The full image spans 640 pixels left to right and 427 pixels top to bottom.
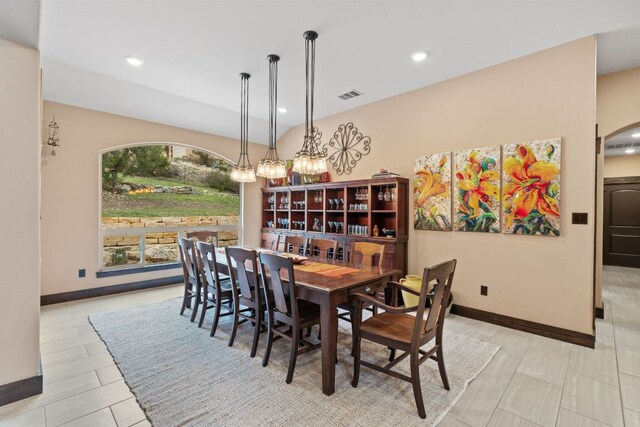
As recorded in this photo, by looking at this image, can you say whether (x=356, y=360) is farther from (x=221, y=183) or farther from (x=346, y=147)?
(x=221, y=183)

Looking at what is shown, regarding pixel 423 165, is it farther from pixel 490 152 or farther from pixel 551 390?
pixel 551 390

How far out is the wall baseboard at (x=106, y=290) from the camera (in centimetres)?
421

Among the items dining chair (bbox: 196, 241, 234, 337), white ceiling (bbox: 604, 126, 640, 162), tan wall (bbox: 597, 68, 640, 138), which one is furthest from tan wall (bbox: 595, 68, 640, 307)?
dining chair (bbox: 196, 241, 234, 337)

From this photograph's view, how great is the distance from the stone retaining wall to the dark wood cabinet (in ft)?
5.21

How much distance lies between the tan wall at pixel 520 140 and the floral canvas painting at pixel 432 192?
141 mm

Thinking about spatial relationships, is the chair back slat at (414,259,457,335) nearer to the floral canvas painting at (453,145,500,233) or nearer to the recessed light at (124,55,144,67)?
the floral canvas painting at (453,145,500,233)

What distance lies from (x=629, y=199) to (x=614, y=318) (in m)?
5.26

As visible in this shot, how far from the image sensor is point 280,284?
2451mm

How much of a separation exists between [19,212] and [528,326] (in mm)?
4936

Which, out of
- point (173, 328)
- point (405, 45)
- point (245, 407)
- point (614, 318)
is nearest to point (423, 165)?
point (405, 45)

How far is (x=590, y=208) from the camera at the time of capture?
3.02 meters

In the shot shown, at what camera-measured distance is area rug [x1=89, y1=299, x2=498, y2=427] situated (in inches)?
78.2

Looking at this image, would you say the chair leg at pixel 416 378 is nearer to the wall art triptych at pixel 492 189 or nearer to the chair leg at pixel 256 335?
the chair leg at pixel 256 335

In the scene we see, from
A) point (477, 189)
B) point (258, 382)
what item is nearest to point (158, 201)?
point (258, 382)
